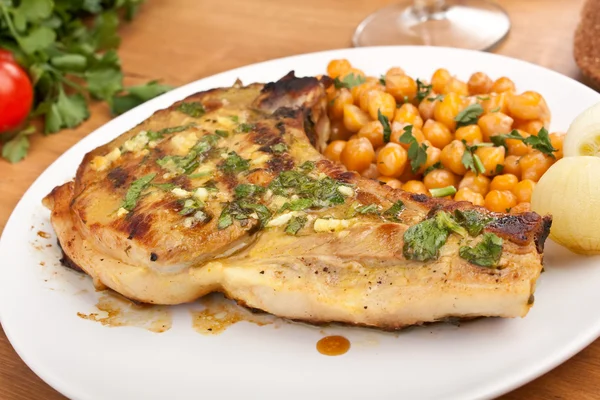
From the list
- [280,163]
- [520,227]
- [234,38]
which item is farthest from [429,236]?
[234,38]

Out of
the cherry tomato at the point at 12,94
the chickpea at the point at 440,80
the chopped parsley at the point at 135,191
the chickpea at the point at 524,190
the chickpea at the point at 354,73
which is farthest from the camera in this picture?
the cherry tomato at the point at 12,94

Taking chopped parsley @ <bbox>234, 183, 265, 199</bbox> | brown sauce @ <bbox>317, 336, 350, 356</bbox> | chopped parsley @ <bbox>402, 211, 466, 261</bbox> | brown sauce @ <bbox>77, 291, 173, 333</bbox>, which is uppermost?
chopped parsley @ <bbox>402, 211, 466, 261</bbox>

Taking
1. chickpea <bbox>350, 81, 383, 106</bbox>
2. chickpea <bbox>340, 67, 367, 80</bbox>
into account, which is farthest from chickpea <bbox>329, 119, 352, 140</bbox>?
chickpea <bbox>340, 67, 367, 80</bbox>

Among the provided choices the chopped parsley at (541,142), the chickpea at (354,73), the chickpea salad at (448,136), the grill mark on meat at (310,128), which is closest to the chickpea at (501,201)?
the chickpea salad at (448,136)

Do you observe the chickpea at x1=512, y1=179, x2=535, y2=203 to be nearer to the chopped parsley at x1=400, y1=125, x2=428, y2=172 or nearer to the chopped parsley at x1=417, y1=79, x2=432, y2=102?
the chopped parsley at x1=400, y1=125, x2=428, y2=172

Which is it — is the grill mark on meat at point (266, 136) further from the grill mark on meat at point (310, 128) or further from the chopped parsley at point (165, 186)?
the chopped parsley at point (165, 186)
